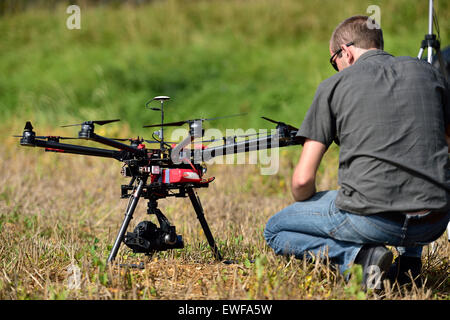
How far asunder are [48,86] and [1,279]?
36.0 feet

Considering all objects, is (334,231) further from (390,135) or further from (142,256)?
(142,256)

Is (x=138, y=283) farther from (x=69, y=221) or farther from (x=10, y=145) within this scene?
(x=10, y=145)

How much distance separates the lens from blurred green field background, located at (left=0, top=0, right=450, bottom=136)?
12.0 meters

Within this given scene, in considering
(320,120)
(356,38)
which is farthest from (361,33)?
(320,120)

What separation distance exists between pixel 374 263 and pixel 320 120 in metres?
0.87

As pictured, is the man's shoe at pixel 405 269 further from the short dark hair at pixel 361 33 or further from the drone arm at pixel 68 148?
the drone arm at pixel 68 148

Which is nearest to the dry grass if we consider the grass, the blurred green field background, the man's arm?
the grass

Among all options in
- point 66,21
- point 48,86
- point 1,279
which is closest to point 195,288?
point 1,279

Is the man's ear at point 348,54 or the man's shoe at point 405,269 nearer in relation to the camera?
the man's ear at point 348,54

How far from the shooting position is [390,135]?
109 inches

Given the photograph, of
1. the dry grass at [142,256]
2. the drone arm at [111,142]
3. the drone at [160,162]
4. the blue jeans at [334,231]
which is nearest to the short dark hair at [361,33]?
the drone at [160,162]

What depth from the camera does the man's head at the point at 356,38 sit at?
308 centimetres

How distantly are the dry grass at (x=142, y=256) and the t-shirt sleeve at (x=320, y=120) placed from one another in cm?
81
